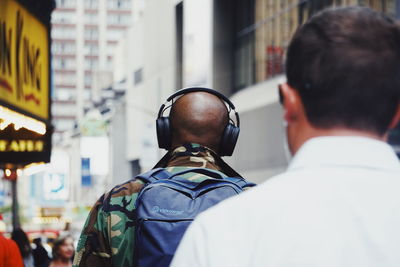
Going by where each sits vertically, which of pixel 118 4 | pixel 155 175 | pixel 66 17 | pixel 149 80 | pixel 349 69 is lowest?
pixel 149 80

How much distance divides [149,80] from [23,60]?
A: 4407 centimetres

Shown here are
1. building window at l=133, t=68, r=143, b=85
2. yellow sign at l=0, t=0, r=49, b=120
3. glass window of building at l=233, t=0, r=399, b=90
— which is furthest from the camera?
building window at l=133, t=68, r=143, b=85

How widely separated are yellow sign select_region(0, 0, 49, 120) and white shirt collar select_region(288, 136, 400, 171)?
602cm

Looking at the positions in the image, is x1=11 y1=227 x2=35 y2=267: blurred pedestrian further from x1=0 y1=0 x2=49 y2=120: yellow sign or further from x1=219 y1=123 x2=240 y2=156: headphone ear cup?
x1=219 y1=123 x2=240 y2=156: headphone ear cup

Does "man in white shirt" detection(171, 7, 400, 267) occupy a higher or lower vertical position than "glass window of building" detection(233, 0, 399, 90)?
lower

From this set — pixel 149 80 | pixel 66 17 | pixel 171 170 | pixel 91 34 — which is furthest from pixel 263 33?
pixel 66 17

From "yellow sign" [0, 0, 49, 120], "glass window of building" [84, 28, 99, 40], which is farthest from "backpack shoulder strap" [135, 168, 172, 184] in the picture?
"glass window of building" [84, 28, 99, 40]

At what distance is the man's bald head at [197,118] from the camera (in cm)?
378

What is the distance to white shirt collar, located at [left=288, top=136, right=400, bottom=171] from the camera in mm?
1722

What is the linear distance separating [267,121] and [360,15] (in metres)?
29.2

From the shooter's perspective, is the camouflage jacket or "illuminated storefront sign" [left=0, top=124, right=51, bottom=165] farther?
"illuminated storefront sign" [left=0, top=124, right=51, bottom=165]

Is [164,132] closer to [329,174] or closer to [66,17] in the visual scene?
Answer: [329,174]

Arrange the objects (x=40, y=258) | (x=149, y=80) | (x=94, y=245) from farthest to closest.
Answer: (x=149, y=80), (x=40, y=258), (x=94, y=245)

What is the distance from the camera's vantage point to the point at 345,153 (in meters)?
1.73
